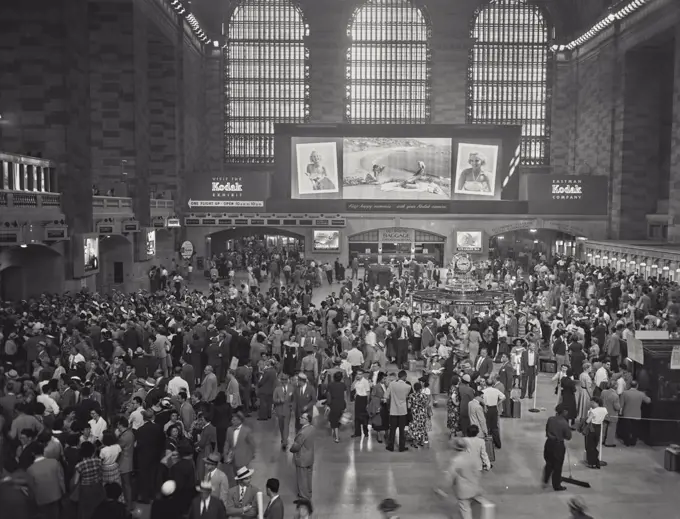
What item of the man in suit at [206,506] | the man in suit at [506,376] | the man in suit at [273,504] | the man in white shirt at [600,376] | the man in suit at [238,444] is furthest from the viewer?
the man in suit at [506,376]

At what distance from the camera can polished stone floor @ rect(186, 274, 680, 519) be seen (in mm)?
9195

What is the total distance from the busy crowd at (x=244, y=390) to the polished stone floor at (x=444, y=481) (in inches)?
11.6

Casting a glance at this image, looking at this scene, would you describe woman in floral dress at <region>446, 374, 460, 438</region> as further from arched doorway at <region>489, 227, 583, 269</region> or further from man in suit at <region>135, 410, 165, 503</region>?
arched doorway at <region>489, 227, 583, 269</region>

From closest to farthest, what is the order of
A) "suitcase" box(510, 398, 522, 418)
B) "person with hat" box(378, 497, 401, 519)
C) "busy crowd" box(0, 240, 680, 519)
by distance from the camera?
"busy crowd" box(0, 240, 680, 519)
"person with hat" box(378, 497, 401, 519)
"suitcase" box(510, 398, 522, 418)

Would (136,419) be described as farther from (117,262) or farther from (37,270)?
(117,262)

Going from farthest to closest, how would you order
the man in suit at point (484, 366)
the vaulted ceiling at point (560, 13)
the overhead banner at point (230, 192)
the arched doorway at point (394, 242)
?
1. the vaulted ceiling at point (560, 13)
2. the arched doorway at point (394, 242)
3. the overhead banner at point (230, 192)
4. the man in suit at point (484, 366)

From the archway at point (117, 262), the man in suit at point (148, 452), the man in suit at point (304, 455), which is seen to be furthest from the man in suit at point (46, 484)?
the archway at point (117, 262)

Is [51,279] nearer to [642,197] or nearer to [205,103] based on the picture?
[205,103]

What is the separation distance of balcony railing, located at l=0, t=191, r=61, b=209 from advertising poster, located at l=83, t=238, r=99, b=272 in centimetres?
153

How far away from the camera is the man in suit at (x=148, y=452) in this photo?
28.5 ft

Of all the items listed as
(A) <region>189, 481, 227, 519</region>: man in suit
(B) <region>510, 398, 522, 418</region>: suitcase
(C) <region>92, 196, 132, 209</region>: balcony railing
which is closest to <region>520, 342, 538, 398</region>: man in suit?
(B) <region>510, 398, 522, 418</region>: suitcase

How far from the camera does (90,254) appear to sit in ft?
80.9

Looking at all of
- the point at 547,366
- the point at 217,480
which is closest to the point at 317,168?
the point at 547,366

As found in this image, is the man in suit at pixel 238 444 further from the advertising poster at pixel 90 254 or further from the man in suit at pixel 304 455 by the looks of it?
the advertising poster at pixel 90 254
